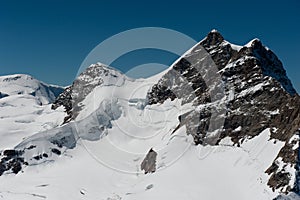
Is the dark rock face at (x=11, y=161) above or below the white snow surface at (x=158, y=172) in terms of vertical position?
above

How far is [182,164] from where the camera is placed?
150875 mm

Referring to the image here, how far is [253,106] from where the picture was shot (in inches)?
6048

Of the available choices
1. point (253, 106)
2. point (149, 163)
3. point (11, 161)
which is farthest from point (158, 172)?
point (11, 161)

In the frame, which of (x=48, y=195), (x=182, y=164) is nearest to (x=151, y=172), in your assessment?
(x=182, y=164)

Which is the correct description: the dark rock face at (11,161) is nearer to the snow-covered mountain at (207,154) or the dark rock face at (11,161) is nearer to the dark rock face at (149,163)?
the snow-covered mountain at (207,154)

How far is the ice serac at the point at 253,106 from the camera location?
12038 cm

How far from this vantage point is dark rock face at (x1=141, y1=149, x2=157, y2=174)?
530ft

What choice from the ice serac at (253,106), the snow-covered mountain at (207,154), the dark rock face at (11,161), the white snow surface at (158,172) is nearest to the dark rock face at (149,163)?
the snow-covered mountain at (207,154)

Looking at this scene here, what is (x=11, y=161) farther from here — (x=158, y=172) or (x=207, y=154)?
(x=207, y=154)

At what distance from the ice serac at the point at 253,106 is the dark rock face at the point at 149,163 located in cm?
1621

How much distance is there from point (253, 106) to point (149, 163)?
141 ft

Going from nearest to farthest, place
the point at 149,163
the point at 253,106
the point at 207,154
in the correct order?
1. the point at 207,154
2. the point at 253,106
3. the point at 149,163

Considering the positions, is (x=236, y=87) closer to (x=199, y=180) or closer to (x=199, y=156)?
(x=199, y=156)

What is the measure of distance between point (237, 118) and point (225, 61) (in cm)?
4379
